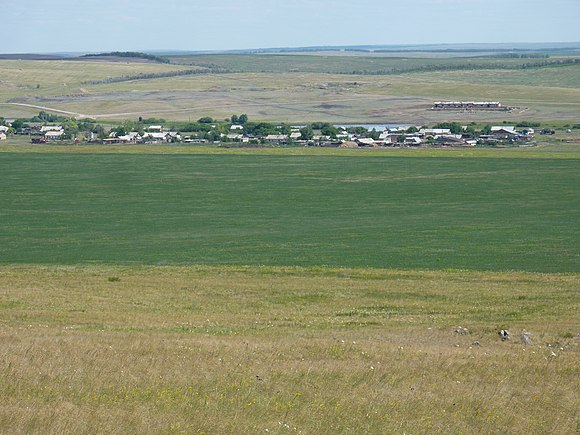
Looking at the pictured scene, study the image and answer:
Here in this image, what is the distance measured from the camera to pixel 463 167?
6322 centimetres

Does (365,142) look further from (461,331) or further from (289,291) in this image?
(461,331)

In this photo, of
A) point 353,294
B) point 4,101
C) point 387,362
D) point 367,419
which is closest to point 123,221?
point 353,294

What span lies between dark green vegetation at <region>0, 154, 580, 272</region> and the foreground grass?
7.33m

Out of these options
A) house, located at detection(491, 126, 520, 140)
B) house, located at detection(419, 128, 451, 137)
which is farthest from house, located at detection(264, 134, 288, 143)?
house, located at detection(491, 126, 520, 140)

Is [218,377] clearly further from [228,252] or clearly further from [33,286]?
[228,252]

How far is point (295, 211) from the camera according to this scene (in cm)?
4466

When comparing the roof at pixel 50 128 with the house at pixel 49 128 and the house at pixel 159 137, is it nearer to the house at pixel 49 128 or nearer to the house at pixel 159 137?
the house at pixel 49 128

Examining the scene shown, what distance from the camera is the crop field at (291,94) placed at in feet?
399

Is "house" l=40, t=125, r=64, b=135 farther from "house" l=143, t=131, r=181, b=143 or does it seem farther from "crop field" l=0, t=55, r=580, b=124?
"crop field" l=0, t=55, r=580, b=124

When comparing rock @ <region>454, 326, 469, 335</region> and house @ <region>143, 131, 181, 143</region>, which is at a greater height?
rock @ <region>454, 326, 469, 335</region>

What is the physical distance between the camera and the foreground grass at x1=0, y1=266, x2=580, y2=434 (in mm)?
11672

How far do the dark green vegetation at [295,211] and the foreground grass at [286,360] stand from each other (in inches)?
289

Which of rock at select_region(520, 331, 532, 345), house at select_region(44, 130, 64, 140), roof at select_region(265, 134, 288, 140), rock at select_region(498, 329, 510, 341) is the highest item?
rock at select_region(520, 331, 532, 345)

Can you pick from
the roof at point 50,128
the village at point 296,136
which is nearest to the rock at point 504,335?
the village at point 296,136
